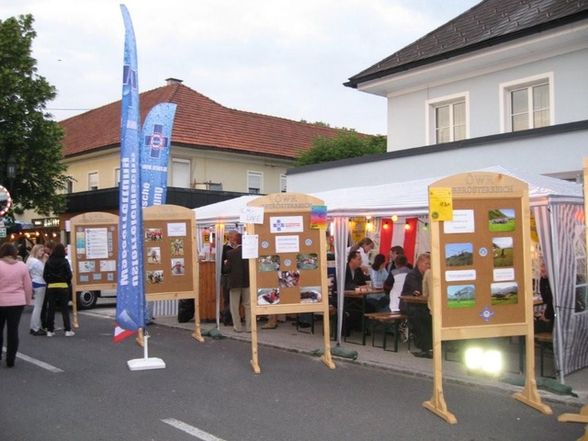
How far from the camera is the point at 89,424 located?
18.8 feet

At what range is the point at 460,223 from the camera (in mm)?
6359

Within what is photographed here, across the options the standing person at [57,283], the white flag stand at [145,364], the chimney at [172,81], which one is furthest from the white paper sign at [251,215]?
the chimney at [172,81]

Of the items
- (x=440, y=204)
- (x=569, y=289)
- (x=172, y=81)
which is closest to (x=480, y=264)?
(x=440, y=204)

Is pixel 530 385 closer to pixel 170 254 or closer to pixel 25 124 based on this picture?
pixel 170 254

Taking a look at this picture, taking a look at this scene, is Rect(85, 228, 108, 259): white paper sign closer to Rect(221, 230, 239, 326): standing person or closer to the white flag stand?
Rect(221, 230, 239, 326): standing person

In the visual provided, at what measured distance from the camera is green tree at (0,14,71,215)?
21.6 meters

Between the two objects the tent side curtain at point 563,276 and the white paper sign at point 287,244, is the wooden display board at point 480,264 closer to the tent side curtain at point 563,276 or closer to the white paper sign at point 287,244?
the tent side curtain at point 563,276

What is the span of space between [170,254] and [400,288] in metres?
3.90

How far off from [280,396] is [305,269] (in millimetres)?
2078

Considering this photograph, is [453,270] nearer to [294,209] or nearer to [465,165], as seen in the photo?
[294,209]

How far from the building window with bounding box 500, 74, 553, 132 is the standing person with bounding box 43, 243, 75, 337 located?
9850mm

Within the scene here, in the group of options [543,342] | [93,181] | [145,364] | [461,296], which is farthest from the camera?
[93,181]

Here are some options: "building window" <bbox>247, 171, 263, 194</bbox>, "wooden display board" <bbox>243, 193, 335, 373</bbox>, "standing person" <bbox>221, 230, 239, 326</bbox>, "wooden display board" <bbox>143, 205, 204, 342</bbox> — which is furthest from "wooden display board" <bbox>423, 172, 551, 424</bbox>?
"building window" <bbox>247, 171, 263, 194</bbox>

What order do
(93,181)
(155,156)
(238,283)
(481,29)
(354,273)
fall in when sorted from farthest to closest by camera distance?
1. (93,181)
2. (481,29)
3. (155,156)
4. (354,273)
5. (238,283)
